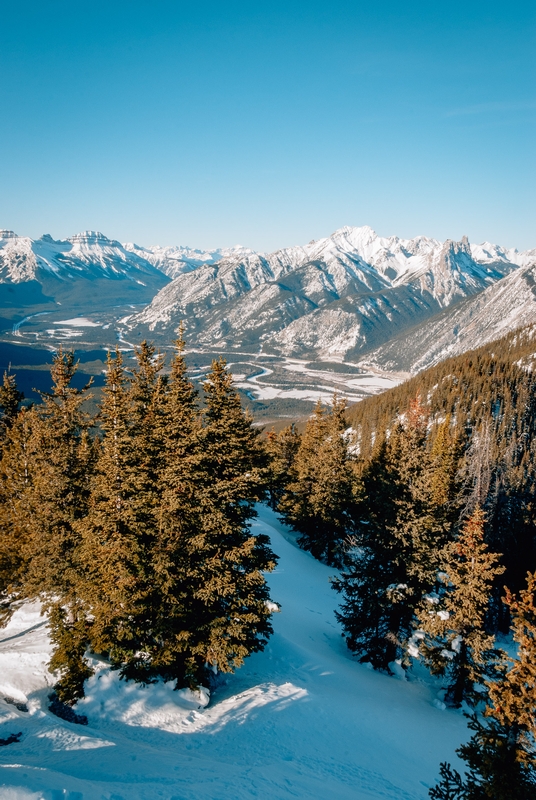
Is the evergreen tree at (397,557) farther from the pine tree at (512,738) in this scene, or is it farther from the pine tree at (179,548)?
the pine tree at (179,548)

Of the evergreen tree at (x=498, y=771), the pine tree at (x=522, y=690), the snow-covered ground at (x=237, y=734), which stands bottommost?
the snow-covered ground at (x=237, y=734)

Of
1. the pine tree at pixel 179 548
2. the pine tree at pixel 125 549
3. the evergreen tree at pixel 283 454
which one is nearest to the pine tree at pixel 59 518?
Answer: the pine tree at pixel 125 549

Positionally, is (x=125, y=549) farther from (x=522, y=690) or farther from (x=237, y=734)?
(x=522, y=690)

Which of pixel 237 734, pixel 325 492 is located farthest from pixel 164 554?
pixel 325 492

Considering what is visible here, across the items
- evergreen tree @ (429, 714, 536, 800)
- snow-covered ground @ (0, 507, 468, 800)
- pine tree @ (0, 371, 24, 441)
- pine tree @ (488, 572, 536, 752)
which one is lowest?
snow-covered ground @ (0, 507, 468, 800)

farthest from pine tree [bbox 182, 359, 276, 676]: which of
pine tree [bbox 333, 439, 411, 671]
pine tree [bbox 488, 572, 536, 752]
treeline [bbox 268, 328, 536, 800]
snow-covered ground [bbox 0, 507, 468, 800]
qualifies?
pine tree [bbox 488, 572, 536, 752]

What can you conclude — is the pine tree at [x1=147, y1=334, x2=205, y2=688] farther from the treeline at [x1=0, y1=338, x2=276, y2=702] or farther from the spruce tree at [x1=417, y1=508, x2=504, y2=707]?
the spruce tree at [x1=417, y1=508, x2=504, y2=707]
